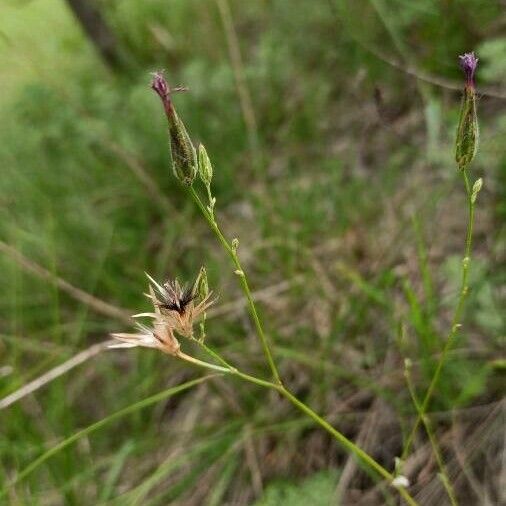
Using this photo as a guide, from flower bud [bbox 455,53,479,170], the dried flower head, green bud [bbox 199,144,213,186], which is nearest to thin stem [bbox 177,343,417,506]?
the dried flower head

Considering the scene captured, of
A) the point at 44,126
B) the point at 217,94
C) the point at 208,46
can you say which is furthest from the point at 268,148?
the point at 44,126

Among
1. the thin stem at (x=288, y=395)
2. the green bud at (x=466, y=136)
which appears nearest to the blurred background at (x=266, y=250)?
the thin stem at (x=288, y=395)

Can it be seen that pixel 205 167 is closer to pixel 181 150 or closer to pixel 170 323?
pixel 181 150

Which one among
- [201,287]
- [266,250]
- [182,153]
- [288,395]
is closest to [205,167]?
[182,153]

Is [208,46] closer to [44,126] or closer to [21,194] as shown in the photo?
[44,126]

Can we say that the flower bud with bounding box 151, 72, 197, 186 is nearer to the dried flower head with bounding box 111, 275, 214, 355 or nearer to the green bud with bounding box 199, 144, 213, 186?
the green bud with bounding box 199, 144, 213, 186

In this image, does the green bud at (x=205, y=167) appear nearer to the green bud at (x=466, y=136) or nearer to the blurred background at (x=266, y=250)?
the green bud at (x=466, y=136)

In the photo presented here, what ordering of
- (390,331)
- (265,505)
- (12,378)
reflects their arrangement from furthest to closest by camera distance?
(390,331), (12,378), (265,505)

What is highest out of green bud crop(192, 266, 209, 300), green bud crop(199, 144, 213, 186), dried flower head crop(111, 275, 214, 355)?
green bud crop(199, 144, 213, 186)
